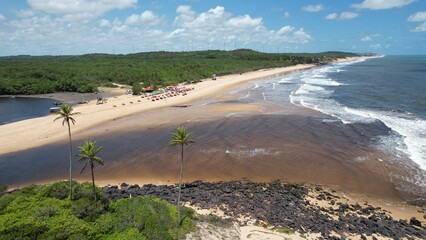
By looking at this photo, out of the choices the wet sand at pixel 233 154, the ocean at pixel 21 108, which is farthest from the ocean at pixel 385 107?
the ocean at pixel 21 108

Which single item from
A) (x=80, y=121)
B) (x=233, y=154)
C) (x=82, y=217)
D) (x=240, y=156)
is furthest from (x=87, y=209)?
(x=80, y=121)

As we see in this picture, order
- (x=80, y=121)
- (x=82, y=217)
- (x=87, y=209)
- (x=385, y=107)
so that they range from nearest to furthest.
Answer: (x=82, y=217) → (x=87, y=209) → (x=80, y=121) → (x=385, y=107)

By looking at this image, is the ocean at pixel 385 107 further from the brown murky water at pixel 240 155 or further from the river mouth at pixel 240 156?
the river mouth at pixel 240 156

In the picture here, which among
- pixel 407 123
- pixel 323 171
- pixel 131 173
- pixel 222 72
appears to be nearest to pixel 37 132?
pixel 131 173

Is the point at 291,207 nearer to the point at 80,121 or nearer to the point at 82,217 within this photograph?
the point at 82,217

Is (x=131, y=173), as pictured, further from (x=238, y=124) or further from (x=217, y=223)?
(x=238, y=124)

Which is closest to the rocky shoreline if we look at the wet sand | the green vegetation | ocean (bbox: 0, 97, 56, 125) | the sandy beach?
the wet sand

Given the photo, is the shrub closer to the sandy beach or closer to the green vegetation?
the green vegetation
